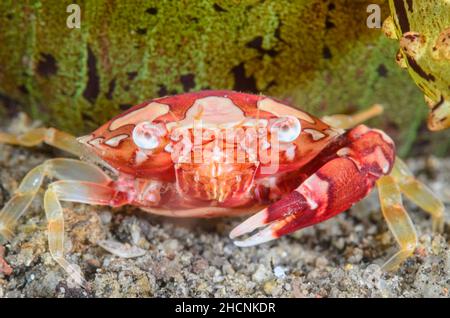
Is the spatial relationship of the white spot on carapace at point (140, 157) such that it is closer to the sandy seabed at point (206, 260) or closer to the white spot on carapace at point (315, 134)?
the sandy seabed at point (206, 260)

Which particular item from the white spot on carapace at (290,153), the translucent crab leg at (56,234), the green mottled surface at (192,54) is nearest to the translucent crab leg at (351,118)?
the green mottled surface at (192,54)

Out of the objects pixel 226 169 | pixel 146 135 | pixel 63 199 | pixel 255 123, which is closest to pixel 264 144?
pixel 255 123

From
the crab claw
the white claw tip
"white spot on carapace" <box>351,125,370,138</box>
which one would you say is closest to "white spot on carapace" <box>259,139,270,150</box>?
the crab claw

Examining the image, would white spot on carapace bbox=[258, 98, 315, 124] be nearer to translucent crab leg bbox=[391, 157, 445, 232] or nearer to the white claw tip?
the white claw tip

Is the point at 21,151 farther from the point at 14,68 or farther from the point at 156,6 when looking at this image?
the point at 156,6

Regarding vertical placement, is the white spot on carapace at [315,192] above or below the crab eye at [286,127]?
below
